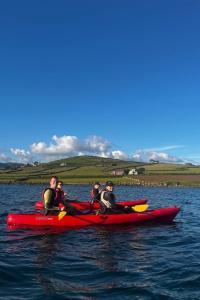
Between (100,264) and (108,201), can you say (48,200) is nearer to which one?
(108,201)

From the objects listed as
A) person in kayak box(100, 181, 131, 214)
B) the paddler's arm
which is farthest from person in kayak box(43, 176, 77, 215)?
person in kayak box(100, 181, 131, 214)

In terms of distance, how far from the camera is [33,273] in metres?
12.2

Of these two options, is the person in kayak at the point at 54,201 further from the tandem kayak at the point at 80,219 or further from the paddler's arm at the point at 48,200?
the tandem kayak at the point at 80,219

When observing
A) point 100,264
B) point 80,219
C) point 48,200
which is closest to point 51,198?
point 48,200

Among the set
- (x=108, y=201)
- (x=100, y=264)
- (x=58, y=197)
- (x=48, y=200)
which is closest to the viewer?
(x=100, y=264)

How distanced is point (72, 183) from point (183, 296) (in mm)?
88463

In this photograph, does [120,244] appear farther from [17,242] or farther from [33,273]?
[33,273]

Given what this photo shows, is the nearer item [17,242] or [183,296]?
[183,296]

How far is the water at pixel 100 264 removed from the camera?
1049cm

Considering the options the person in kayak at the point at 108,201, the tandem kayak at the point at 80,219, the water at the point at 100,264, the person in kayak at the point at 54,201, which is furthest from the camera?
the person in kayak at the point at 108,201

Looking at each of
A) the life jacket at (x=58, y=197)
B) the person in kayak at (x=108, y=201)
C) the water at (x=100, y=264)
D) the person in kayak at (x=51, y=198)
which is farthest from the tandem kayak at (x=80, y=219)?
the life jacket at (x=58, y=197)

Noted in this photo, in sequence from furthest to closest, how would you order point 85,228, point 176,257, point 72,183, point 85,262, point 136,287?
1. point 72,183
2. point 85,228
3. point 176,257
4. point 85,262
5. point 136,287

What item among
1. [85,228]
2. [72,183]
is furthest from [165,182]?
[85,228]

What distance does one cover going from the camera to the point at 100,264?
44.0ft
